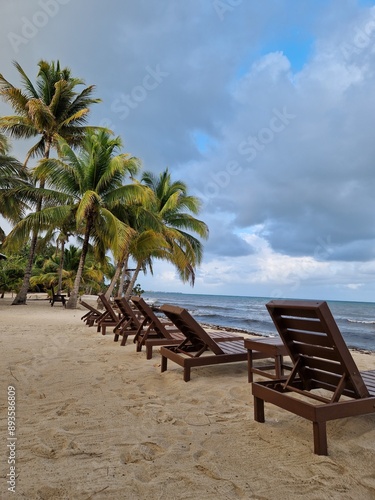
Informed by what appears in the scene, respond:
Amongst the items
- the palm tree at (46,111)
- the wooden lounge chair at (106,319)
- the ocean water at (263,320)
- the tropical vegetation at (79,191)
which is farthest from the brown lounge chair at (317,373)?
the palm tree at (46,111)

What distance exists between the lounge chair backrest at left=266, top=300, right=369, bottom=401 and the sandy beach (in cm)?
39

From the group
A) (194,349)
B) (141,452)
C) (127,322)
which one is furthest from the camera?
(127,322)

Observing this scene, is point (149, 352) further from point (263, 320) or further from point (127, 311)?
point (263, 320)

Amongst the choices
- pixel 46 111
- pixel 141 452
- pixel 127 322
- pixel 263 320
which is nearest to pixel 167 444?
pixel 141 452

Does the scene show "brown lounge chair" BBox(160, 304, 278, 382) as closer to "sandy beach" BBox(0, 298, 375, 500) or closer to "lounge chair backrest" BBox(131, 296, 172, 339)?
"sandy beach" BBox(0, 298, 375, 500)

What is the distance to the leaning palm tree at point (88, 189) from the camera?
47.9 feet

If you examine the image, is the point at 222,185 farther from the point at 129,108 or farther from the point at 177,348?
the point at 177,348

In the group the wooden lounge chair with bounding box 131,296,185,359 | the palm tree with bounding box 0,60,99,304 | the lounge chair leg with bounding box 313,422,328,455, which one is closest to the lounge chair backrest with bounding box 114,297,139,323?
the wooden lounge chair with bounding box 131,296,185,359

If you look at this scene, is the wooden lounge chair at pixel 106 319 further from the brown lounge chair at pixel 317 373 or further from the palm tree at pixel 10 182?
the palm tree at pixel 10 182

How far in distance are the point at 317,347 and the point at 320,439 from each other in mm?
610

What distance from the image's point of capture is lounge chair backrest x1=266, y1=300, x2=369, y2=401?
221cm

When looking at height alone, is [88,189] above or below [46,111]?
below

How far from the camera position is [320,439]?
2.15 meters

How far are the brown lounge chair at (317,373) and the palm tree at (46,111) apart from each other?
15.8 m
